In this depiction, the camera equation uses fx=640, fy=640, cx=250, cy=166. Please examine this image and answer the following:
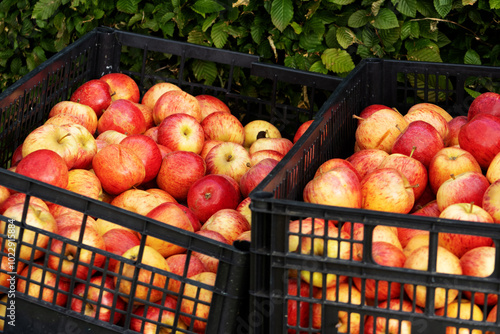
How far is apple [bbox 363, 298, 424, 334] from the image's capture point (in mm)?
1396

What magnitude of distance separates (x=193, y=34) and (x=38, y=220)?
1606mm

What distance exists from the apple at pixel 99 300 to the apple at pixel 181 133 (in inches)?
35.0

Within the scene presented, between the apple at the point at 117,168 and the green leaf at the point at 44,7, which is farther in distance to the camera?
the green leaf at the point at 44,7

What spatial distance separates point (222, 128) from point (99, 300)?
122cm

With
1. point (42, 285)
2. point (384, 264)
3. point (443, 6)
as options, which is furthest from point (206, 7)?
point (384, 264)

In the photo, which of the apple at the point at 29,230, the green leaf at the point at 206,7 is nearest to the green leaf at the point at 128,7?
the green leaf at the point at 206,7

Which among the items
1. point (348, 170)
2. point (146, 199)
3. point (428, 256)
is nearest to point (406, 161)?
point (348, 170)

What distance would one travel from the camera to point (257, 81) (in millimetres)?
3066

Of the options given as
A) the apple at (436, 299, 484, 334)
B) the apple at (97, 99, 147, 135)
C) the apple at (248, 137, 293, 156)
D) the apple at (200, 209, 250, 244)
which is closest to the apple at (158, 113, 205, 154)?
the apple at (97, 99, 147, 135)

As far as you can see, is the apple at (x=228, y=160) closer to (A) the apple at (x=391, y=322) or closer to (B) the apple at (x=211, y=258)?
(B) the apple at (x=211, y=258)

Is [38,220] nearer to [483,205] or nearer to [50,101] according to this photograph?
[50,101]

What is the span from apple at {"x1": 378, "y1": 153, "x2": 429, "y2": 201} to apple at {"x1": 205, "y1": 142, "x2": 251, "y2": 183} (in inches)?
23.0

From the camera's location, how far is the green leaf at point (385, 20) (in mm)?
2664

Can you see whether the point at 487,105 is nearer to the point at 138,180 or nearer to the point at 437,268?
the point at 437,268
